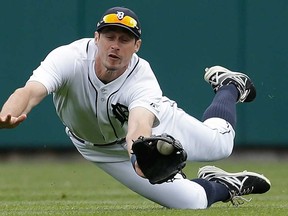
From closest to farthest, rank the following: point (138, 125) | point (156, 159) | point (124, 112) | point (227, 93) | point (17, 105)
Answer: point (156, 159), point (17, 105), point (138, 125), point (124, 112), point (227, 93)

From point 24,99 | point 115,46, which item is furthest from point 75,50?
point 24,99

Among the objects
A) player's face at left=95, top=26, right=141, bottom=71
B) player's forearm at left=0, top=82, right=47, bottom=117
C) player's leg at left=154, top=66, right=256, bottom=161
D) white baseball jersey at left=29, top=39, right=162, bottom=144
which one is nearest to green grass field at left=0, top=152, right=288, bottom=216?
player's leg at left=154, top=66, right=256, bottom=161

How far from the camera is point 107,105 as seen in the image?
591 centimetres

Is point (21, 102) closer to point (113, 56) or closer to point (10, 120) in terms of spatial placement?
point (10, 120)

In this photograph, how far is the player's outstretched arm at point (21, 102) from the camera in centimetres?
474

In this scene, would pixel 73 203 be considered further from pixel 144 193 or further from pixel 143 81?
pixel 143 81

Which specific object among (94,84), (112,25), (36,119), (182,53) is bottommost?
(36,119)

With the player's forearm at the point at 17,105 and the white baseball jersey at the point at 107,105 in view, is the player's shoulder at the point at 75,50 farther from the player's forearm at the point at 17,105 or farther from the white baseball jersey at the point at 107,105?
the player's forearm at the point at 17,105

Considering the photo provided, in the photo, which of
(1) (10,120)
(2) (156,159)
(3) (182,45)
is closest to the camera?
(1) (10,120)

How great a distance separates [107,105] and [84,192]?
9.00ft

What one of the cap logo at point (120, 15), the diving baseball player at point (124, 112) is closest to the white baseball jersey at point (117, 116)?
the diving baseball player at point (124, 112)

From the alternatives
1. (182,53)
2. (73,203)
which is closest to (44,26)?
(182,53)

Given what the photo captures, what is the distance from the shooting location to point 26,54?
460 inches

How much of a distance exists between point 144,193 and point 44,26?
5708 mm
